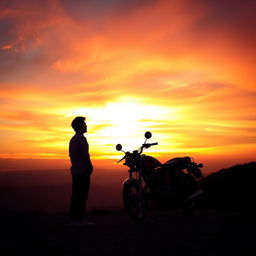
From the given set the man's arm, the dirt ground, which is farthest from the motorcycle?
the man's arm

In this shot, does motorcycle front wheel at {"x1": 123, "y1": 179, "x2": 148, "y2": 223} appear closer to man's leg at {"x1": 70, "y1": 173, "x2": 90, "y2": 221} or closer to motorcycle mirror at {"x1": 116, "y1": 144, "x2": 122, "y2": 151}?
motorcycle mirror at {"x1": 116, "y1": 144, "x2": 122, "y2": 151}

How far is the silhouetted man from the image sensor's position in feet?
27.6

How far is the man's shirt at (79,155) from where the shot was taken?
27.6 feet

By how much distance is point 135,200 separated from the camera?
8547mm

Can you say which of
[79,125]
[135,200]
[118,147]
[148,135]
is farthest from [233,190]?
[79,125]

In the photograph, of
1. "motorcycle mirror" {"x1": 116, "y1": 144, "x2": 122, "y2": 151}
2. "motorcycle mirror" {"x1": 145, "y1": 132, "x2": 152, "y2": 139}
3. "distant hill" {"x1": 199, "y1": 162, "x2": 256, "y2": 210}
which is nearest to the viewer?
"motorcycle mirror" {"x1": 145, "y1": 132, "x2": 152, "y2": 139}

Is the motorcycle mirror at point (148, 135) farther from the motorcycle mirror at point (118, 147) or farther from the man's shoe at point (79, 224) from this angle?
the man's shoe at point (79, 224)

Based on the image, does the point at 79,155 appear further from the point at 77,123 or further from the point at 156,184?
the point at 156,184

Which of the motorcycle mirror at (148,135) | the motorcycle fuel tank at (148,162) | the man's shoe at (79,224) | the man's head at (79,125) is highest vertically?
the man's head at (79,125)

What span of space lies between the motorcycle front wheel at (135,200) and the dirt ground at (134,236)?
254mm

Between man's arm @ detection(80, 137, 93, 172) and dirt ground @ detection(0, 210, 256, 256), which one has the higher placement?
man's arm @ detection(80, 137, 93, 172)

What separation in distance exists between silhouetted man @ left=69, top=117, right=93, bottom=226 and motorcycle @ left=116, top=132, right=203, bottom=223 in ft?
2.82

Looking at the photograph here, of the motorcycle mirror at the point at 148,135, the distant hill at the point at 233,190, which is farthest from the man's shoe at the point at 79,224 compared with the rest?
the distant hill at the point at 233,190

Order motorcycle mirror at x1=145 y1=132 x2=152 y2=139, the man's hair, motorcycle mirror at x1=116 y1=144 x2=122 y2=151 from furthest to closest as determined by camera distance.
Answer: motorcycle mirror at x1=116 y1=144 x2=122 y2=151
the man's hair
motorcycle mirror at x1=145 y1=132 x2=152 y2=139
